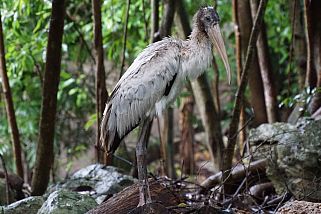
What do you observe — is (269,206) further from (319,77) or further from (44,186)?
(44,186)

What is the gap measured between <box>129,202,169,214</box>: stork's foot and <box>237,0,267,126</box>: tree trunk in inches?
131

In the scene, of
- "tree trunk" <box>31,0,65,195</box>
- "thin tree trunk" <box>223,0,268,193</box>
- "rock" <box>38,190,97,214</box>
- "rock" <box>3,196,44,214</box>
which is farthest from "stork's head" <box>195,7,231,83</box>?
"rock" <box>3,196,44,214</box>

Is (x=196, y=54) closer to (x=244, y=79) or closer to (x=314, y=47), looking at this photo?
(x=244, y=79)

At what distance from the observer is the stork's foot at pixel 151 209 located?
3.64 meters

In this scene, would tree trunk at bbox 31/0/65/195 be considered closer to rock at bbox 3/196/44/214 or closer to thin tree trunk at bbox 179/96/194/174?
rock at bbox 3/196/44/214

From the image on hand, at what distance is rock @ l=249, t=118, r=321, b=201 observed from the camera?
4609mm

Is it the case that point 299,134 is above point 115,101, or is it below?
below

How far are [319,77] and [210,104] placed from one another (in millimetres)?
1367

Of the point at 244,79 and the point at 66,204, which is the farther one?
the point at 244,79

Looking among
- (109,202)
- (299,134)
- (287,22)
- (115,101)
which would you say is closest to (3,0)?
(115,101)

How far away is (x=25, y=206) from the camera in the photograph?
4359mm

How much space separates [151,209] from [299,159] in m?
1.56

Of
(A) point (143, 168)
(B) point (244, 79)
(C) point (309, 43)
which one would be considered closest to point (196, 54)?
(A) point (143, 168)

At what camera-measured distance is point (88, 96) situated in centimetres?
849
